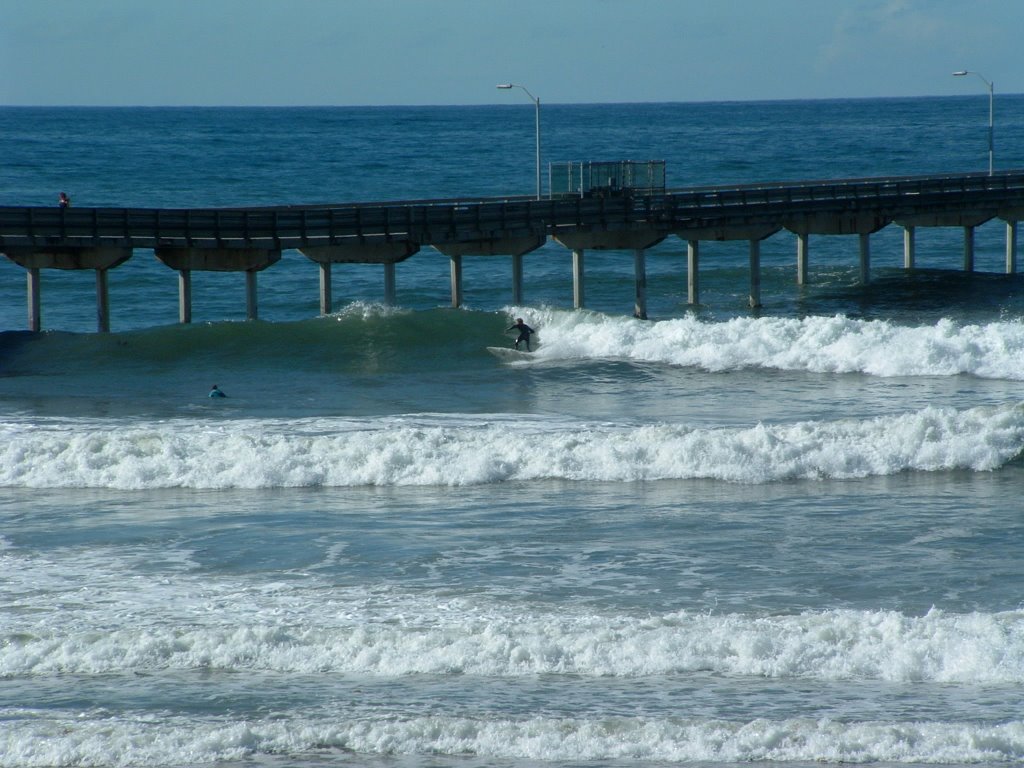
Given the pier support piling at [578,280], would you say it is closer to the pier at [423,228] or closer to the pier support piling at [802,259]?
the pier at [423,228]

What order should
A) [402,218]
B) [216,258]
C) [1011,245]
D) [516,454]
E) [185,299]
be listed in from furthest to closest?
[1011,245] < [185,299] < [402,218] < [216,258] < [516,454]

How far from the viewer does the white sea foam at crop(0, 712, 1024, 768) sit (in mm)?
11750

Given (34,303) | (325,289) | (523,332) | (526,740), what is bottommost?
(526,740)

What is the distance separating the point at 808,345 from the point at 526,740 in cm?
2499

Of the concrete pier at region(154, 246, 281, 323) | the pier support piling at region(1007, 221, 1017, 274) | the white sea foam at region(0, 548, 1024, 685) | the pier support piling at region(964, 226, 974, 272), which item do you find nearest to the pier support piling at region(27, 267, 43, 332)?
the concrete pier at region(154, 246, 281, 323)

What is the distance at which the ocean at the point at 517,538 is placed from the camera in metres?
12.5

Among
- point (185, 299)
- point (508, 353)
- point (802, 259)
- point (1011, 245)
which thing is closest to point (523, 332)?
point (508, 353)

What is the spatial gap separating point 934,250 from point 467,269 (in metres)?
22.0

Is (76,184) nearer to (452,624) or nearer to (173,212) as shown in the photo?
(173,212)

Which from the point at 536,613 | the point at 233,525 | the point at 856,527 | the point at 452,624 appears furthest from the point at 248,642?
the point at 856,527

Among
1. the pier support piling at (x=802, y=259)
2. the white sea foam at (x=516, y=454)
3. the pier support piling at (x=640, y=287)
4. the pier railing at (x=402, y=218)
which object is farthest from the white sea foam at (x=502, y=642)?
the pier support piling at (x=802, y=259)

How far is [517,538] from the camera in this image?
746 inches

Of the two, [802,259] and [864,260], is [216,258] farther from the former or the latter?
[864,260]

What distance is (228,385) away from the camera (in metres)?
33.5
